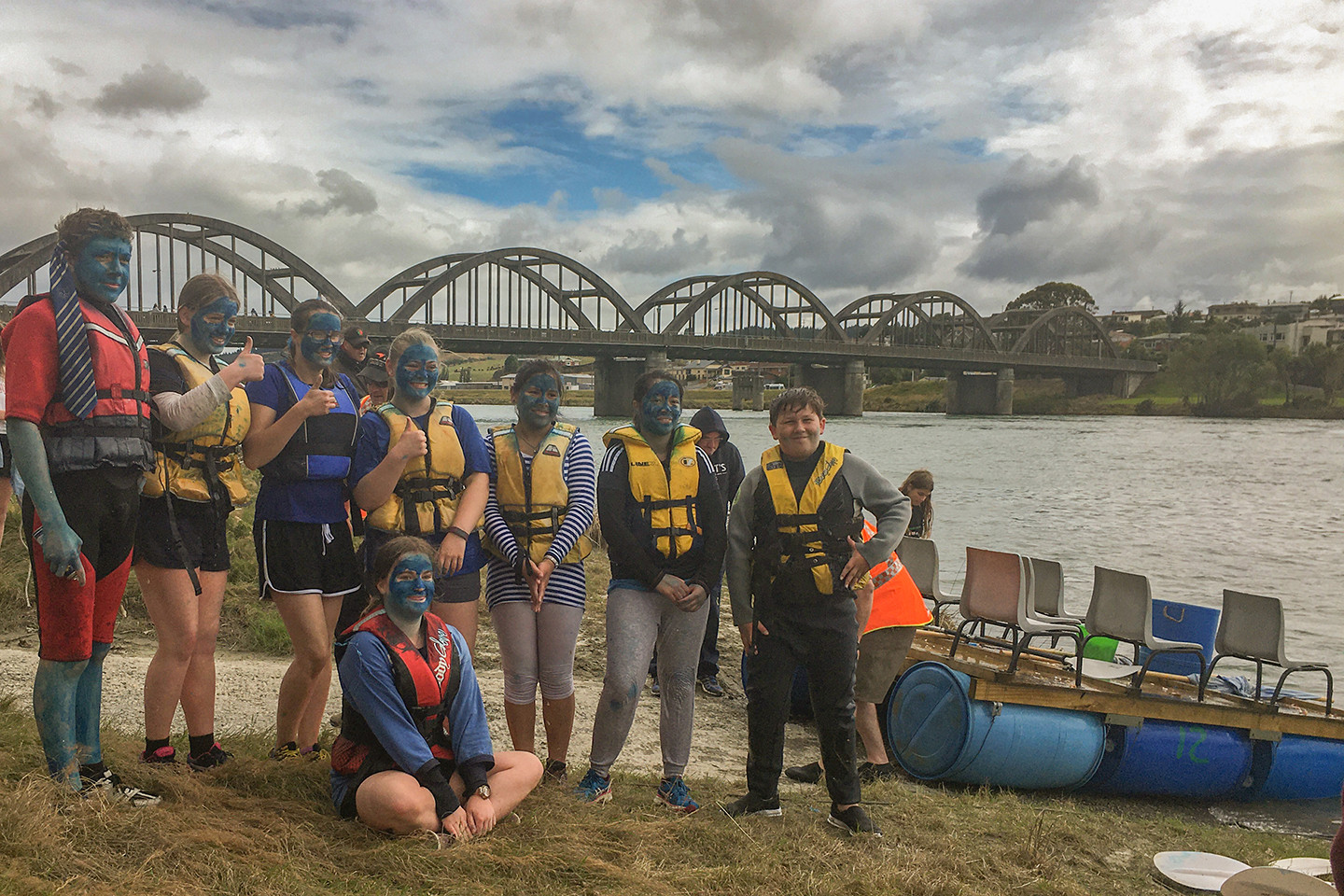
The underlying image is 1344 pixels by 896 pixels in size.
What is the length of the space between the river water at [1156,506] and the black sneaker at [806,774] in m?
2.69

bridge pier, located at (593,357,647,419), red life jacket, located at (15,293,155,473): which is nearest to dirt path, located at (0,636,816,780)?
red life jacket, located at (15,293,155,473)

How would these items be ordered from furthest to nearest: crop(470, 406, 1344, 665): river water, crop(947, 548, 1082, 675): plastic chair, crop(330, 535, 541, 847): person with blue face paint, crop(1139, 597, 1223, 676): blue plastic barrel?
crop(470, 406, 1344, 665): river water
crop(1139, 597, 1223, 676): blue plastic barrel
crop(947, 548, 1082, 675): plastic chair
crop(330, 535, 541, 847): person with blue face paint

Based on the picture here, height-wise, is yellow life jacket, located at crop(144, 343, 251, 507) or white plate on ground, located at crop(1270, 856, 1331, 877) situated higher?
yellow life jacket, located at crop(144, 343, 251, 507)

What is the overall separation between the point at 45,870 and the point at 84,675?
0.74 m

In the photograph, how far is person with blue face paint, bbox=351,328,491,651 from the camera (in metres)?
4.03

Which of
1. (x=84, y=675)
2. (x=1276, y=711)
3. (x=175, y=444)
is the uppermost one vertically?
(x=175, y=444)

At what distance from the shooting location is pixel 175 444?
12.3ft

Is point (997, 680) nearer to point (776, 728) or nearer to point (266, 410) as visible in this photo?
point (776, 728)

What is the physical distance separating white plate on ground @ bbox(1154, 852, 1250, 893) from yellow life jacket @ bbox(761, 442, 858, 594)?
83.2 inches

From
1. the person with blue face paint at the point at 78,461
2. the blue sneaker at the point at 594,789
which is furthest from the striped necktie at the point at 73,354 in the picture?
the blue sneaker at the point at 594,789

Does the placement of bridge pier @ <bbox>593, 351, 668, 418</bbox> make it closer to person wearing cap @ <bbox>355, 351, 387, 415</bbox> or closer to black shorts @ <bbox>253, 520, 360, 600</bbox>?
person wearing cap @ <bbox>355, 351, 387, 415</bbox>

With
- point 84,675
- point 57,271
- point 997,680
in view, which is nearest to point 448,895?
point 84,675

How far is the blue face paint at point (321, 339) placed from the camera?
412 cm

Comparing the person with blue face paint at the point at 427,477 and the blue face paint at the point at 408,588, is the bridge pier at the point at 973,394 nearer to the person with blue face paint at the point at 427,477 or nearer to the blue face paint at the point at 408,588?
the person with blue face paint at the point at 427,477
